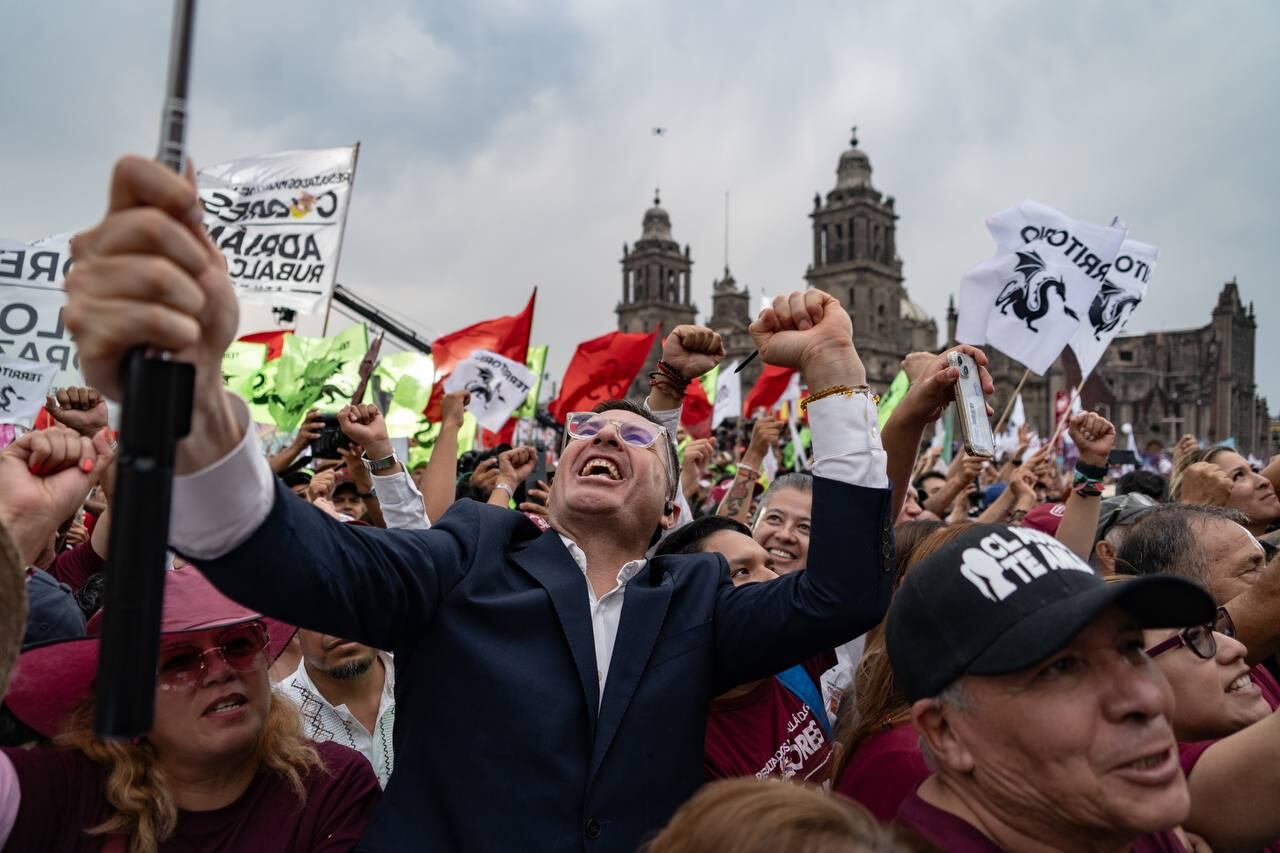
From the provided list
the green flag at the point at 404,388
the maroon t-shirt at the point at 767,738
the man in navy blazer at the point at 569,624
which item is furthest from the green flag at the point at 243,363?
the man in navy blazer at the point at 569,624

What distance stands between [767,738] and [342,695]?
1.56 m

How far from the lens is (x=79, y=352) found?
1.25 meters

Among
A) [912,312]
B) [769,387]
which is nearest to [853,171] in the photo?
[912,312]

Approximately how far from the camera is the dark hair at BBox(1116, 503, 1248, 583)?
3.64 meters

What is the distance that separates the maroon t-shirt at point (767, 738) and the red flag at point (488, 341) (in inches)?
301

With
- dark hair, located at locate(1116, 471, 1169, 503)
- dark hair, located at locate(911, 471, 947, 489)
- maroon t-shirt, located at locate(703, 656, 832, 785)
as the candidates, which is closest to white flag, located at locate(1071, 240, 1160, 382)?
dark hair, located at locate(1116, 471, 1169, 503)

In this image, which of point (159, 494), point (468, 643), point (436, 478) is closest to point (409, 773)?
point (468, 643)

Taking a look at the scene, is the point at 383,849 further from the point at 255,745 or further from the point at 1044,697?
the point at 1044,697

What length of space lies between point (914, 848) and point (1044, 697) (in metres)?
0.38

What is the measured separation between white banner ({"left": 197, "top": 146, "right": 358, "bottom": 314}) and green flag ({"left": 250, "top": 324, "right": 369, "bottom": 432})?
118 cm

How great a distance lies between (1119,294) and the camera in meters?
7.41

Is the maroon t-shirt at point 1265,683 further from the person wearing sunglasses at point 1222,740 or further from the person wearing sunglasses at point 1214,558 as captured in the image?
the person wearing sunglasses at point 1222,740

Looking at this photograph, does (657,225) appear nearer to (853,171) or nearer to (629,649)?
(853,171)

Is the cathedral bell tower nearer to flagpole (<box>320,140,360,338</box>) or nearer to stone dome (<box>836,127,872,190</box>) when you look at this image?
stone dome (<box>836,127,872,190</box>)
